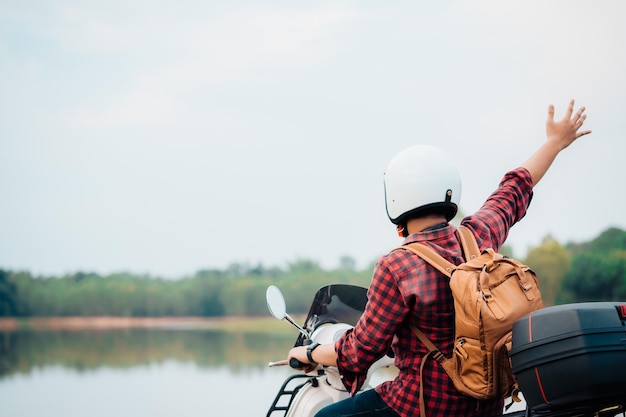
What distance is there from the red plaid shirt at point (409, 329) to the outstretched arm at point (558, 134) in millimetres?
657

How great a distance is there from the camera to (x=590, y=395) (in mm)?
1712

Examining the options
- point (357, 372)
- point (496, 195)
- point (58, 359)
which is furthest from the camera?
point (58, 359)

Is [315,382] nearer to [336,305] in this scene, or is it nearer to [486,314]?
[336,305]

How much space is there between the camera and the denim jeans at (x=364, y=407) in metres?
2.11

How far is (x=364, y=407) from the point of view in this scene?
7.05 feet

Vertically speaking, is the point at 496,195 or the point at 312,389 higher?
the point at 496,195

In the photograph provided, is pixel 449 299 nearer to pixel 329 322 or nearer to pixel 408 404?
pixel 408 404

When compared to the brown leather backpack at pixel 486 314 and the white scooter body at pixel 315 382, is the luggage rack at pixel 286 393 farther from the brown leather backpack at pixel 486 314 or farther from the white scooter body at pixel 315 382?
the brown leather backpack at pixel 486 314

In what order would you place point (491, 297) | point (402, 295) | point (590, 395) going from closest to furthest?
point (590, 395) < point (491, 297) < point (402, 295)

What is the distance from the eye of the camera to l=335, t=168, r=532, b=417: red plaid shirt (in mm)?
1936

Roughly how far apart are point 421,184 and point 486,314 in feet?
1.42

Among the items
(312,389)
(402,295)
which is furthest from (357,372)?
(312,389)

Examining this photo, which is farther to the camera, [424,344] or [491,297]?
[424,344]

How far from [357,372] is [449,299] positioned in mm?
372
